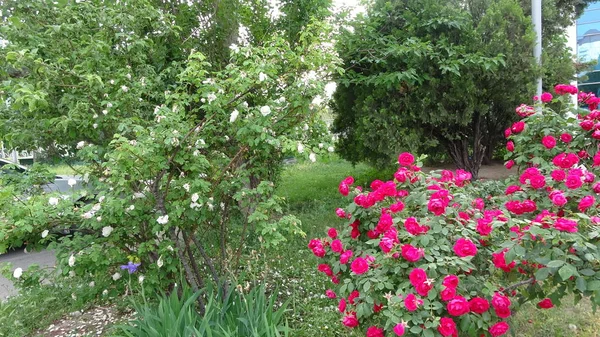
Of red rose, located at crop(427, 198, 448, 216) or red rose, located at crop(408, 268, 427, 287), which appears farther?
red rose, located at crop(427, 198, 448, 216)

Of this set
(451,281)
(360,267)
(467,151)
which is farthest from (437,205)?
(467,151)

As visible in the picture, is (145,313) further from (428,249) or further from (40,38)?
(40,38)

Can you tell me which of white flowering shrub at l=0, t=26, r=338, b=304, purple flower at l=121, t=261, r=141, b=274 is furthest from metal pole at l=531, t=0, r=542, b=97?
purple flower at l=121, t=261, r=141, b=274

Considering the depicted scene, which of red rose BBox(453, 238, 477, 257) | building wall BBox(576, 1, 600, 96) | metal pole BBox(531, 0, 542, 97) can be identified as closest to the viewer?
red rose BBox(453, 238, 477, 257)

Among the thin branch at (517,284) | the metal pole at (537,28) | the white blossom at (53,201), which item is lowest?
the thin branch at (517,284)

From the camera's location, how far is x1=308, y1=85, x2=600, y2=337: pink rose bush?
5.48 feet

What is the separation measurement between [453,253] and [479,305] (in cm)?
29

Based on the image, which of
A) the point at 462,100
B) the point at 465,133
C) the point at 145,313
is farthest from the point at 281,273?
the point at 465,133

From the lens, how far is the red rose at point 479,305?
5.83 feet

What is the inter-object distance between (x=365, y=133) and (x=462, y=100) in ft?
4.51

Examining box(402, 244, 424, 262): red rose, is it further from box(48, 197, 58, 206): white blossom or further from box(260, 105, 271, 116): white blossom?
box(48, 197, 58, 206): white blossom

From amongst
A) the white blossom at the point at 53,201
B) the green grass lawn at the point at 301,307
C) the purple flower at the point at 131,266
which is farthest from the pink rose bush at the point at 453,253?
the white blossom at the point at 53,201

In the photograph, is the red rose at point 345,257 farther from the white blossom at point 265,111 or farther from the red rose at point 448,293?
the white blossom at point 265,111

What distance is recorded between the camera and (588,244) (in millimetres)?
1595
